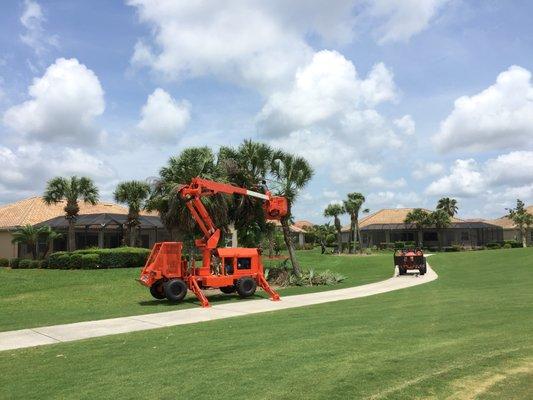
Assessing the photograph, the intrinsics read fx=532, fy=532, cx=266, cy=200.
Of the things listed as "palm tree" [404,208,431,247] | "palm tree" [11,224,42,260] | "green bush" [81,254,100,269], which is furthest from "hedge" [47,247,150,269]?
"palm tree" [404,208,431,247]

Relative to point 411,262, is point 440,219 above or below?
above

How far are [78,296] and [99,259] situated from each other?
30.3 feet

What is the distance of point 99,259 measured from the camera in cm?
2989

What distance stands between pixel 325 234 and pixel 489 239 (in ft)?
69.7

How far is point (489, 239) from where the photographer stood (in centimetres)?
6919

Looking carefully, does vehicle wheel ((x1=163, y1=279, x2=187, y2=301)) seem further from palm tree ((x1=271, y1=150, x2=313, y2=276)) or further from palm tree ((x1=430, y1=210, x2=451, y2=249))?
palm tree ((x1=430, y1=210, x2=451, y2=249))

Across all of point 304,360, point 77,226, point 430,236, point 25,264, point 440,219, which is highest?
point 440,219

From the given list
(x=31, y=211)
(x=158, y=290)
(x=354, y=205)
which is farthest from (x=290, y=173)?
(x=354, y=205)

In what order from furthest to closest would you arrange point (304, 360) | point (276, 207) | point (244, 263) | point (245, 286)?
point (276, 207) < point (244, 263) < point (245, 286) < point (304, 360)

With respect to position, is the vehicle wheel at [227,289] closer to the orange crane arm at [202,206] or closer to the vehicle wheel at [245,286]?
the vehicle wheel at [245,286]

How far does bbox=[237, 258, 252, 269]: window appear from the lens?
58.8 feet

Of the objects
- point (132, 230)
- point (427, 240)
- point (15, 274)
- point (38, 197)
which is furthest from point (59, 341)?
point (427, 240)

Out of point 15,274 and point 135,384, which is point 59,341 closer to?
point 135,384

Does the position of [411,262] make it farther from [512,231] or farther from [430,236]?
[512,231]
